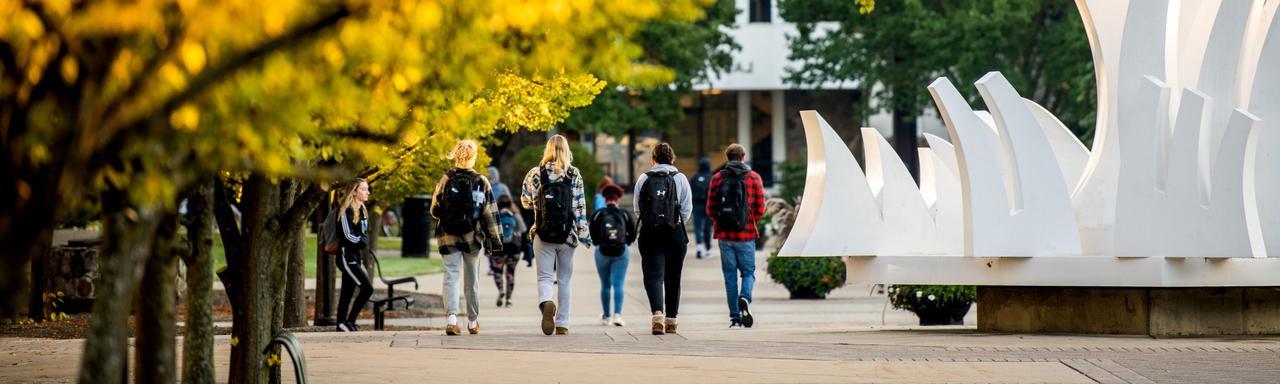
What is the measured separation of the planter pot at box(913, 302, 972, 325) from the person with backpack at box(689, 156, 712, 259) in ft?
40.5

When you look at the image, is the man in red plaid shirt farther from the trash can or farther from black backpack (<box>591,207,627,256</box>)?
the trash can

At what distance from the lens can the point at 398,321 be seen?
18.3 m

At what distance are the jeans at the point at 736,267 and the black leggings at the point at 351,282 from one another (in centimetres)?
301

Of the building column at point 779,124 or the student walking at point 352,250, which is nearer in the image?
the student walking at point 352,250

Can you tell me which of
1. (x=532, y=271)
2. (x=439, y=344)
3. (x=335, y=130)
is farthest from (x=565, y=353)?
(x=532, y=271)

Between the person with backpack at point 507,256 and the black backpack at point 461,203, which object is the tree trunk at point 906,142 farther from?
the black backpack at point 461,203

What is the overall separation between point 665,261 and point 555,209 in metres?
1.05

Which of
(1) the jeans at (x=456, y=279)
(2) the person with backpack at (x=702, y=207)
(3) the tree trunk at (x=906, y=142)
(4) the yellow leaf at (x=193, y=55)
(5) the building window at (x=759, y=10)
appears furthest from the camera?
(5) the building window at (x=759, y=10)

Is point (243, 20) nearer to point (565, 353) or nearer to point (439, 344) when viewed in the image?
point (565, 353)

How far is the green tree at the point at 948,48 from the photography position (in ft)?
144

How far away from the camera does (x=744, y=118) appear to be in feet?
186

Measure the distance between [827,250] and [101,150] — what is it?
9640mm

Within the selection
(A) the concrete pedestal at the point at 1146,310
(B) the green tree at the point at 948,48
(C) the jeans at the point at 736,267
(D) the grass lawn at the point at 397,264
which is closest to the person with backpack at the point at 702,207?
(D) the grass lawn at the point at 397,264

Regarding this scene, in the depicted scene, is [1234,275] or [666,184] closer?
[1234,275]
